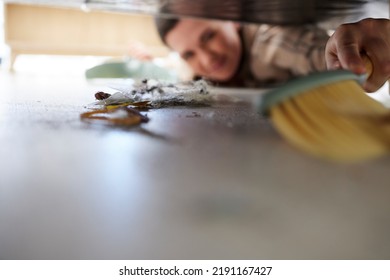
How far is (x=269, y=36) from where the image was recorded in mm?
1245

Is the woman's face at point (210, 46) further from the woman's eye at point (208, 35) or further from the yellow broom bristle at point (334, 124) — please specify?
the yellow broom bristle at point (334, 124)

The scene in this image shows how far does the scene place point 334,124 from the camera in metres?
0.27

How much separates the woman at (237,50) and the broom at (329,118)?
84cm

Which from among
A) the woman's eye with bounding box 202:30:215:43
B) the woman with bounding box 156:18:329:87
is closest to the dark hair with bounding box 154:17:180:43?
the woman with bounding box 156:18:329:87

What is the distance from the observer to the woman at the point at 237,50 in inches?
47.4

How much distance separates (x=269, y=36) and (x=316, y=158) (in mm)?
1081

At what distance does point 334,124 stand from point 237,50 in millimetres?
1188

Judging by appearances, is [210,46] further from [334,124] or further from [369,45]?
[334,124]

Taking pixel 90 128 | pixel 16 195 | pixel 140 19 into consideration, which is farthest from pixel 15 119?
pixel 140 19

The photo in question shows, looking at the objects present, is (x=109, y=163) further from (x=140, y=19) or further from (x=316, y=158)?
(x=140, y=19)

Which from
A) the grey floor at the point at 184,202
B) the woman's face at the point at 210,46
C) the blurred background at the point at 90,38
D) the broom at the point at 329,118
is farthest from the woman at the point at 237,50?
the grey floor at the point at 184,202

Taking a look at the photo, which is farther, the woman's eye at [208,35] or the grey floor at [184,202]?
the woman's eye at [208,35]

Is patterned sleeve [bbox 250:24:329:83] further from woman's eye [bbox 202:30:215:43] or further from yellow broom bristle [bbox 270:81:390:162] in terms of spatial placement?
yellow broom bristle [bbox 270:81:390:162]

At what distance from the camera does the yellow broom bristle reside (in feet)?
0.77
